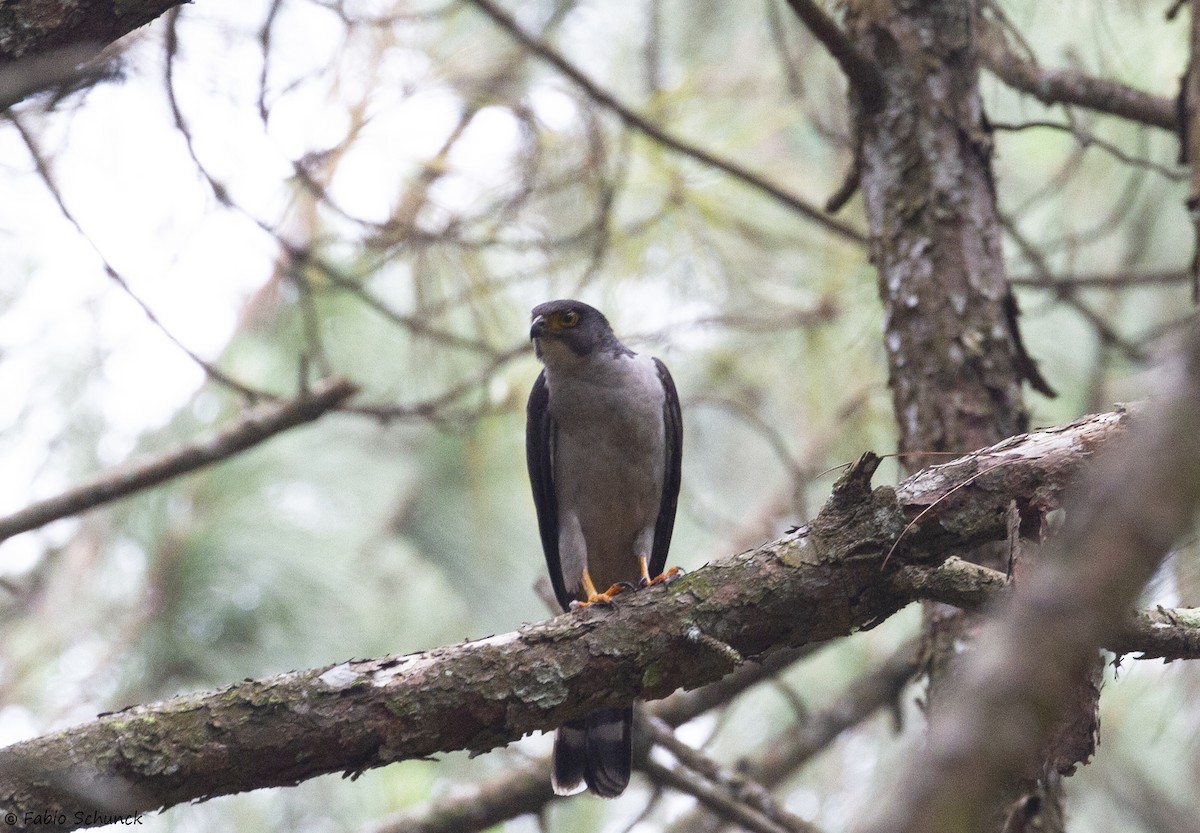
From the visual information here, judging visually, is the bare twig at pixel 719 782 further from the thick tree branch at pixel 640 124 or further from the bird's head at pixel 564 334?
the thick tree branch at pixel 640 124

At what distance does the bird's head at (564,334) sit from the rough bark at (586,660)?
1.91 metres

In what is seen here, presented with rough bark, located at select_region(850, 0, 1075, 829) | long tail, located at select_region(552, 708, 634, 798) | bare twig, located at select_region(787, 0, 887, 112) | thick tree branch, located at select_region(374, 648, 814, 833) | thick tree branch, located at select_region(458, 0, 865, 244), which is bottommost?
long tail, located at select_region(552, 708, 634, 798)

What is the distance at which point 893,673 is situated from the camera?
5.07m

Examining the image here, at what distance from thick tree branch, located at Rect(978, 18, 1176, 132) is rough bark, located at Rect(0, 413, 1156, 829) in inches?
79.5

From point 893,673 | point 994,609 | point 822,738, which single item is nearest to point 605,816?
point 822,738

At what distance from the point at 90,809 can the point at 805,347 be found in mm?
4598

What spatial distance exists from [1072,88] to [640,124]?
1.84 meters

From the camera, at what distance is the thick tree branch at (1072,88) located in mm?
4289

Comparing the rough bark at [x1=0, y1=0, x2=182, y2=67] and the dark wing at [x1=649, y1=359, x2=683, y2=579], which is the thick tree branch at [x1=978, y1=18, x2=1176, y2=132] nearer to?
the dark wing at [x1=649, y1=359, x2=683, y2=579]

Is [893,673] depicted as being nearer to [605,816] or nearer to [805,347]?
[805,347]

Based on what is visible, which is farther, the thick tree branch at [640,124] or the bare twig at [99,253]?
the thick tree branch at [640,124]

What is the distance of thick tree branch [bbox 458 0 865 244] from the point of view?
16.0 feet

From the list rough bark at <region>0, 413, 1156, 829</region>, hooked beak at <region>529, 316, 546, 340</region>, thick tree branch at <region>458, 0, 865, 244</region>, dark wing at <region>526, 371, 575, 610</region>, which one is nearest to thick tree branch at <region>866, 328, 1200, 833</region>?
rough bark at <region>0, 413, 1156, 829</region>

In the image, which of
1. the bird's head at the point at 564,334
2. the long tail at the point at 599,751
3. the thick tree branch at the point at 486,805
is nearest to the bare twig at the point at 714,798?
the long tail at the point at 599,751
